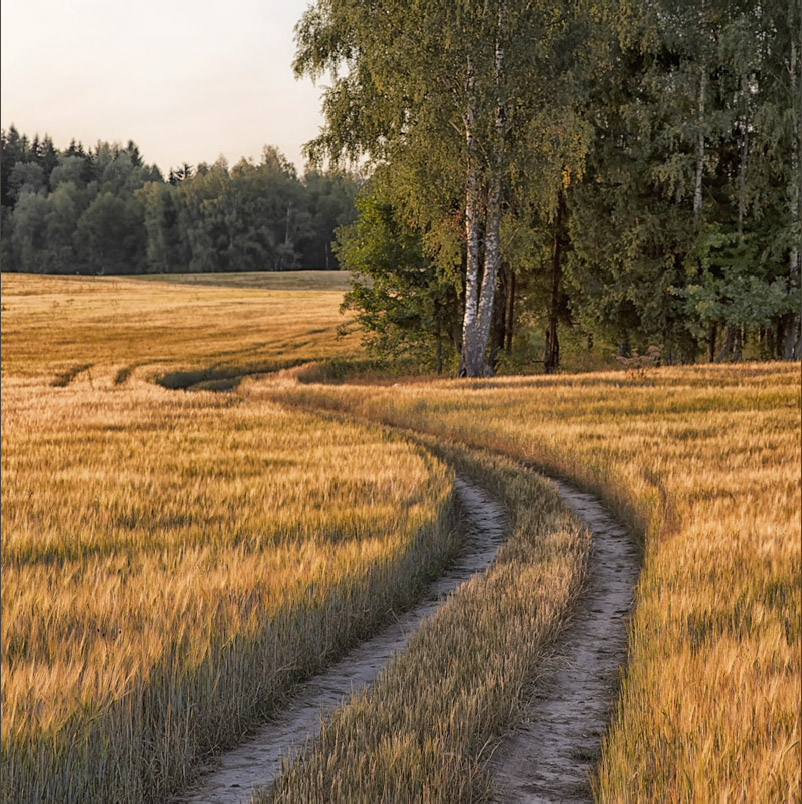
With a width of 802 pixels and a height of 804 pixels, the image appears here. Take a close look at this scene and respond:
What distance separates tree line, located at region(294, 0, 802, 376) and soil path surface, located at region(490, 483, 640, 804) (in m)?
20.6

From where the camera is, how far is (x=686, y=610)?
21.4 ft

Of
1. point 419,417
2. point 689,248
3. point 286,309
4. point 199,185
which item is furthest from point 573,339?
point 199,185

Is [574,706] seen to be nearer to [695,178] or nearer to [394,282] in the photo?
[695,178]

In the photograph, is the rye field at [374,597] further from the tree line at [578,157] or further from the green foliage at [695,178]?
the green foliage at [695,178]

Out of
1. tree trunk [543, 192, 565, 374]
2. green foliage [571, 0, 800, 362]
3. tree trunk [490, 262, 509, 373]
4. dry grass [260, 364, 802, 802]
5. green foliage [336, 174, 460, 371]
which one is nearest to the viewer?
dry grass [260, 364, 802, 802]

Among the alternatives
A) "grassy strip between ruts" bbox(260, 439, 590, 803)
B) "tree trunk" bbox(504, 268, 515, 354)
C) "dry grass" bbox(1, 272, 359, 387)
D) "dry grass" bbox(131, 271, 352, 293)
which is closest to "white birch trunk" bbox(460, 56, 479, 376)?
→ "tree trunk" bbox(504, 268, 515, 354)

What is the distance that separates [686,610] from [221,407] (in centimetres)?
1785

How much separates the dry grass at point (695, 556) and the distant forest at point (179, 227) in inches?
4150

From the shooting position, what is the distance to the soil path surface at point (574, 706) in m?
4.96

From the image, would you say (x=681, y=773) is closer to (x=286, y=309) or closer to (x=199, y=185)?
(x=286, y=309)

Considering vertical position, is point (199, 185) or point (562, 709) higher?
point (199, 185)

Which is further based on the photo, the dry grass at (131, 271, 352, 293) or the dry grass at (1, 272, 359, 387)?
the dry grass at (131, 271, 352, 293)

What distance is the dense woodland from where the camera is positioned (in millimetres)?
27016

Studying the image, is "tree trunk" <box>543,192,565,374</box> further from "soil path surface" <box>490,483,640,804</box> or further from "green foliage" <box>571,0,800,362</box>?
"soil path surface" <box>490,483,640,804</box>
